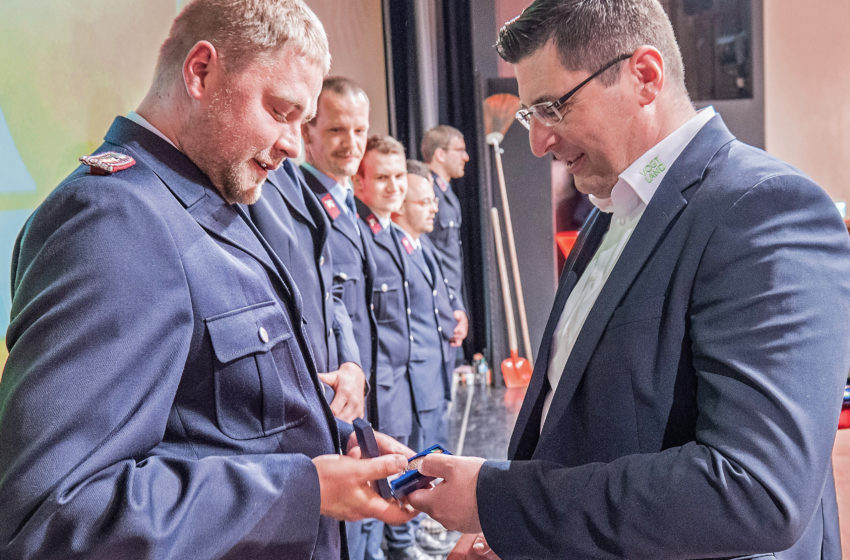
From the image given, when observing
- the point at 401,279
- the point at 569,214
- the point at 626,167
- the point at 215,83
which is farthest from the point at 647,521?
the point at 569,214

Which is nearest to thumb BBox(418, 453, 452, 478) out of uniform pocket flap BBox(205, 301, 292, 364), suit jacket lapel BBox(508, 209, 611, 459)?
suit jacket lapel BBox(508, 209, 611, 459)

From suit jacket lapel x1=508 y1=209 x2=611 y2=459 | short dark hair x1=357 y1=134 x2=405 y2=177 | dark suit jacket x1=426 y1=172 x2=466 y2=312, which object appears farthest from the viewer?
dark suit jacket x1=426 y1=172 x2=466 y2=312

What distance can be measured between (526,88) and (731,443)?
73cm

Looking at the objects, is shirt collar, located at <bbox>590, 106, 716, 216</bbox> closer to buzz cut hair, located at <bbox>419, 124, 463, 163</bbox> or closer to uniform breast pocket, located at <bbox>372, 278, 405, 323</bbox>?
uniform breast pocket, located at <bbox>372, 278, 405, 323</bbox>

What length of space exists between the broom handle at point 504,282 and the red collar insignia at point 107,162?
561 centimetres

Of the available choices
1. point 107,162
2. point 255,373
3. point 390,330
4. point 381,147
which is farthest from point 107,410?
point 381,147

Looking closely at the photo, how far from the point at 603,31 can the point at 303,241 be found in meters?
1.00

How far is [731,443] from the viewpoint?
2.90 feet

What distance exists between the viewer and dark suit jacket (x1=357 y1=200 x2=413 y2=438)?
3113 mm

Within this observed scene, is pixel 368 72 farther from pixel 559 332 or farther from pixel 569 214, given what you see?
pixel 559 332

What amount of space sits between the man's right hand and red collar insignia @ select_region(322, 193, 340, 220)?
72.3 inches

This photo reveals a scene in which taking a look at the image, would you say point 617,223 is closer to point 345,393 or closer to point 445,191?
point 345,393

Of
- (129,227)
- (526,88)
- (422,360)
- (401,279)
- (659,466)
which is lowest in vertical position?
(422,360)

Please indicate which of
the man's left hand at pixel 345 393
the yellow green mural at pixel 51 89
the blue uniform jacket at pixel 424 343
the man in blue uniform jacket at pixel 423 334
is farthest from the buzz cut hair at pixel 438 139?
the man's left hand at pixel 345 393
